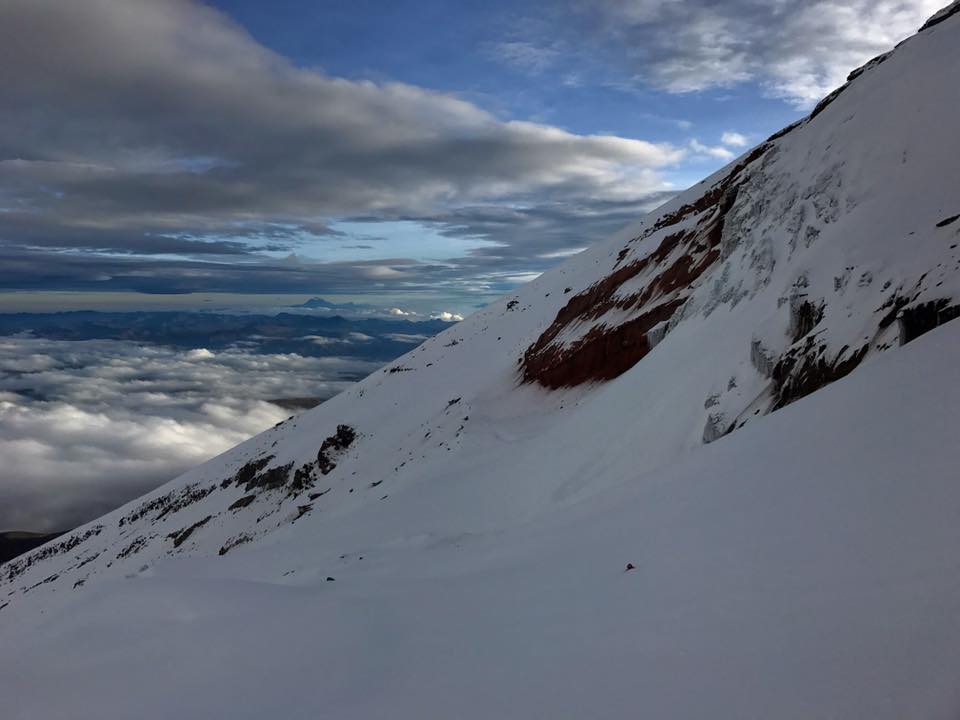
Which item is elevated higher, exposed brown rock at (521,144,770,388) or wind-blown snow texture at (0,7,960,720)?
exposed brown rock at (521,144,770,388)

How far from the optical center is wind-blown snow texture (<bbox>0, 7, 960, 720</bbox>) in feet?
11.1

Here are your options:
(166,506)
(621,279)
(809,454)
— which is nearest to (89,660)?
(809,454)

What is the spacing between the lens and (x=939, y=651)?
272cm

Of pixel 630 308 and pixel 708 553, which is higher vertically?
pixel 630 308

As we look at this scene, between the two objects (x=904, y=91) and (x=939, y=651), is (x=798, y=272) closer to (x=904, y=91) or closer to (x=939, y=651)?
(x=904, y=91)

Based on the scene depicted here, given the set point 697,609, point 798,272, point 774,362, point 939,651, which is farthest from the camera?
point 798,272

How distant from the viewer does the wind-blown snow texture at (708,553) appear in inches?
134

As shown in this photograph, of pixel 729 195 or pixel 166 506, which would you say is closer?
pixel 729 195

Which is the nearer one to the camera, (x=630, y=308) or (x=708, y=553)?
(x=708, y=553)

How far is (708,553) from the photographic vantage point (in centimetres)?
512

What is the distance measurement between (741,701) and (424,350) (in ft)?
219

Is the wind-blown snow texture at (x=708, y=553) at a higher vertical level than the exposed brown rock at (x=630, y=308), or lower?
lower

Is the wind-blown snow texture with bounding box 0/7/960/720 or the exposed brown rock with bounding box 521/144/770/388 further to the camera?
the exposed brown rock with bounding box 521/144/770/388

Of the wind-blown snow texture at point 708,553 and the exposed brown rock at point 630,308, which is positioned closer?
the wind-blown snow texture at point 708,553
